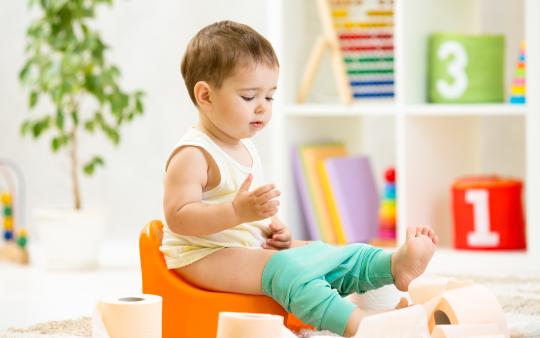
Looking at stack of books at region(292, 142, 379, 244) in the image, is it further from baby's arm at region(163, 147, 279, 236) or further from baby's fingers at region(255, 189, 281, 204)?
baby's fingers at region(255, 189, 281, 204)

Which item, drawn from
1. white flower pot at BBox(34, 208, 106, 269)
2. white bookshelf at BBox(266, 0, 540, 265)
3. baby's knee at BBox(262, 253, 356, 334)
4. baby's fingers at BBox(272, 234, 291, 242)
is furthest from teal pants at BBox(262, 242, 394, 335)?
white flower pot at BBox(34, 208, 106, 269)

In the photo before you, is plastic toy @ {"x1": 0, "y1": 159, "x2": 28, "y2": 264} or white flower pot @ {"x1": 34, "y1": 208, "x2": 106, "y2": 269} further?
plastic toy @ {"x1": 0, "y1": 159, "x2": 28, "y2": 264}

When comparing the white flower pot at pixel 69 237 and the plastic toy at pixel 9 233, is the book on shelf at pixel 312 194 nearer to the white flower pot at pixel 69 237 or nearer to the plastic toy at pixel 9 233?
the white flower pot at pixel 69 237

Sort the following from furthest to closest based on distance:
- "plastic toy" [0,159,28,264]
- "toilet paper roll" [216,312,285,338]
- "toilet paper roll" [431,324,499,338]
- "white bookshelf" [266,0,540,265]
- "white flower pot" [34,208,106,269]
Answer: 1. "plastic toy" [0,159,28,264]
2. "white flower pot" [34,208,106,269]
3. "white bookshelf" [266,0,540,265]
4. "toilet paper roll" [431,324,499,338]
5. "toilet paper roll" [216,312,285,338]

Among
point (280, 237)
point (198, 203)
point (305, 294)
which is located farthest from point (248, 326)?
point (280, 237)

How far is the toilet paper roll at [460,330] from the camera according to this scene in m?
1.50

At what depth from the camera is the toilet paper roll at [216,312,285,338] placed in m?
1.40

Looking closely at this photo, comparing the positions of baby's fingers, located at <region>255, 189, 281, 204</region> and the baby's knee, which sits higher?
baby's fingers, located at <region>255, 189, 281, 204</region>

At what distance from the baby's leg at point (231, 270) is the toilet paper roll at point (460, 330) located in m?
0.28

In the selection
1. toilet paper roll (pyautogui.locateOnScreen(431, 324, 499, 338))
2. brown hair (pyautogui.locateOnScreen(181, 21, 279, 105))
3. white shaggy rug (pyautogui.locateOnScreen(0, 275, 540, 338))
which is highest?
brown hair (pyautogui.locateOnScreen(181, 21, 279, 105))

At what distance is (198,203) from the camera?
5.21 feet

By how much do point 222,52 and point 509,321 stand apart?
70 centimetres

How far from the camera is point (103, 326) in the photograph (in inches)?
58.7

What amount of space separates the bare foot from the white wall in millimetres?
1675
